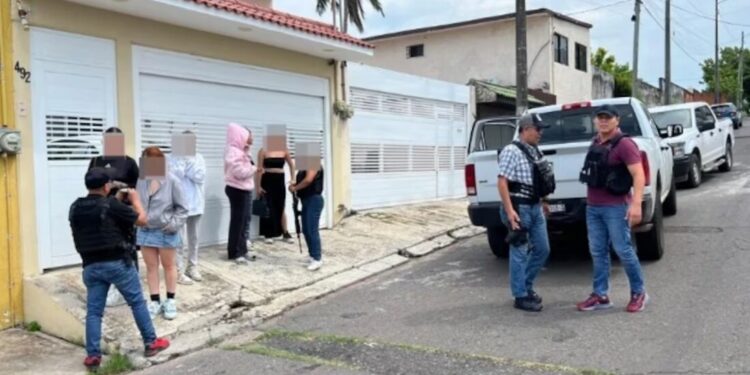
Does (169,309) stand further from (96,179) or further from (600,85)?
(600,85)

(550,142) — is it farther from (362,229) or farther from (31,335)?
(31,335)

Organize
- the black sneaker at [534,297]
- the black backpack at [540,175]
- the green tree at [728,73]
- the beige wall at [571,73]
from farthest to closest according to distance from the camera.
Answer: the green tree at [728,73]
the beige wall at [571,73]
the black sneaker at [534,297]
the black backpack at [540,175]

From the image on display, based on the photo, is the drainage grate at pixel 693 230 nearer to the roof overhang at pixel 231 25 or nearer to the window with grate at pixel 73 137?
the roof overhang at pixel 231 25

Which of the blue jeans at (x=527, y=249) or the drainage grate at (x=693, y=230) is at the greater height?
the blue jeans at (x=527, y=249)

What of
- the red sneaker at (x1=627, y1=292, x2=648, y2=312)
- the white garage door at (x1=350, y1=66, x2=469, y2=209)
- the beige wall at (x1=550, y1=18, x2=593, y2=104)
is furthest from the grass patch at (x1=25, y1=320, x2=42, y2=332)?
the beige wall at (x1=550, y1=18, x2=593, y2=104)

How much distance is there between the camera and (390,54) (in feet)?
95.2

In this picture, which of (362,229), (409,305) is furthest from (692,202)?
(409,305)

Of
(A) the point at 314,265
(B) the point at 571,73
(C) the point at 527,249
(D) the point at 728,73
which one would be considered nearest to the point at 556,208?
(C) the point at 527,249

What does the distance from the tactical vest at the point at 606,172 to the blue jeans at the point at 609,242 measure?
0.60ft

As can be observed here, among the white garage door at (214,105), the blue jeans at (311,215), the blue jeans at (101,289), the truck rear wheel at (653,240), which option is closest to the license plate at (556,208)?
the truck rear wheel at (653,240)

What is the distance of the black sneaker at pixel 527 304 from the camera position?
6.04 m

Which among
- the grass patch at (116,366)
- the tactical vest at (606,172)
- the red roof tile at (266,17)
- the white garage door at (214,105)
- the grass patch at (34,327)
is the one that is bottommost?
the grass patch at (116,366)

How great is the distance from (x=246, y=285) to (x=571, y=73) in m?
22.6

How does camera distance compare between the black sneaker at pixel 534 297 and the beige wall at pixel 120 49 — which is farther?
the beige wall at pixel 120 49
